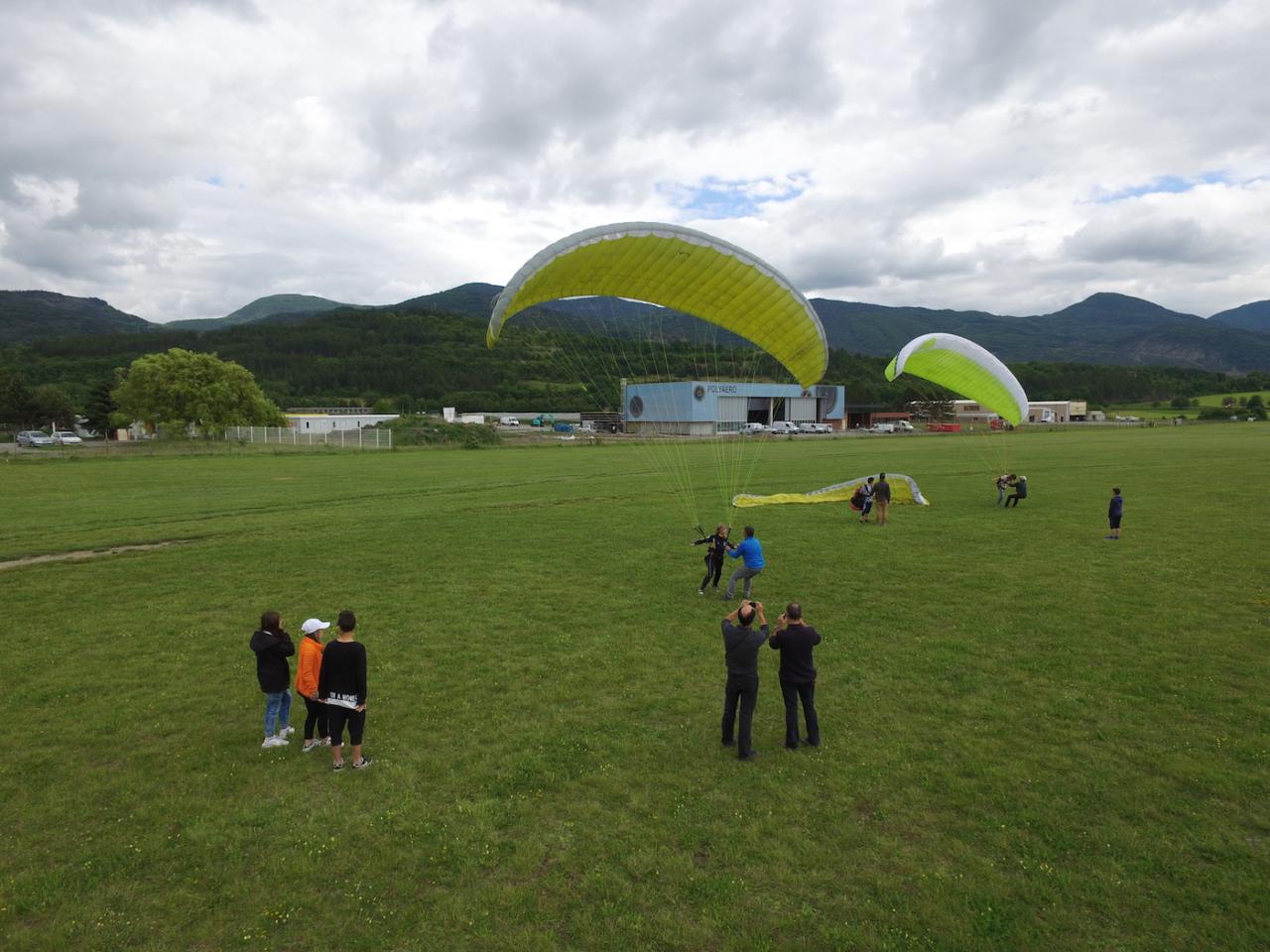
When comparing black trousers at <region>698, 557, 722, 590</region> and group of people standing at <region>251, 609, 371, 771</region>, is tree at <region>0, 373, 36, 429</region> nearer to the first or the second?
black trousers at <region>698, 557, 722, 590</region>

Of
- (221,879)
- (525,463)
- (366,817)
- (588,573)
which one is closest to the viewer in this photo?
(221,879)

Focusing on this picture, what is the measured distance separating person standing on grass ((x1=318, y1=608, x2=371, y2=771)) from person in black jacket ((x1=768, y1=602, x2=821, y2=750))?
3572mm

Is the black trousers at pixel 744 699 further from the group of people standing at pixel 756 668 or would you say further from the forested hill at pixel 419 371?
the forested hill at pixel 419 371

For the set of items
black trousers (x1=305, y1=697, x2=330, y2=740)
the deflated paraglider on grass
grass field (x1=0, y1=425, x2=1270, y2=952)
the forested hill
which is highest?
the forested hill

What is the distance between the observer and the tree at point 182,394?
50750 mm

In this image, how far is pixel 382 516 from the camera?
1875cm

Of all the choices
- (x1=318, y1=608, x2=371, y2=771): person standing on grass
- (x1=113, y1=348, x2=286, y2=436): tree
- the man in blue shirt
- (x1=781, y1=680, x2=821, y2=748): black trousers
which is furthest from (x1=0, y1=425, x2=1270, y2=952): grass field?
(x1=113, y1=348, x2=286, y2=436): tree

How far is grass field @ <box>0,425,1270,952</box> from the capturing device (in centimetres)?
422

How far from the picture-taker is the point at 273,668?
5.99 m

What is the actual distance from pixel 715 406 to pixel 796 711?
7308cm

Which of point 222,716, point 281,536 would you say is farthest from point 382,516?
point 222,716

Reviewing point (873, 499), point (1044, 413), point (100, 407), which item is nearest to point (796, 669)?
point (873, 499)

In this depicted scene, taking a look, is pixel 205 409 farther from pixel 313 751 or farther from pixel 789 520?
pixel 313 751

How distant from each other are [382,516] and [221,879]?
14.9 m
